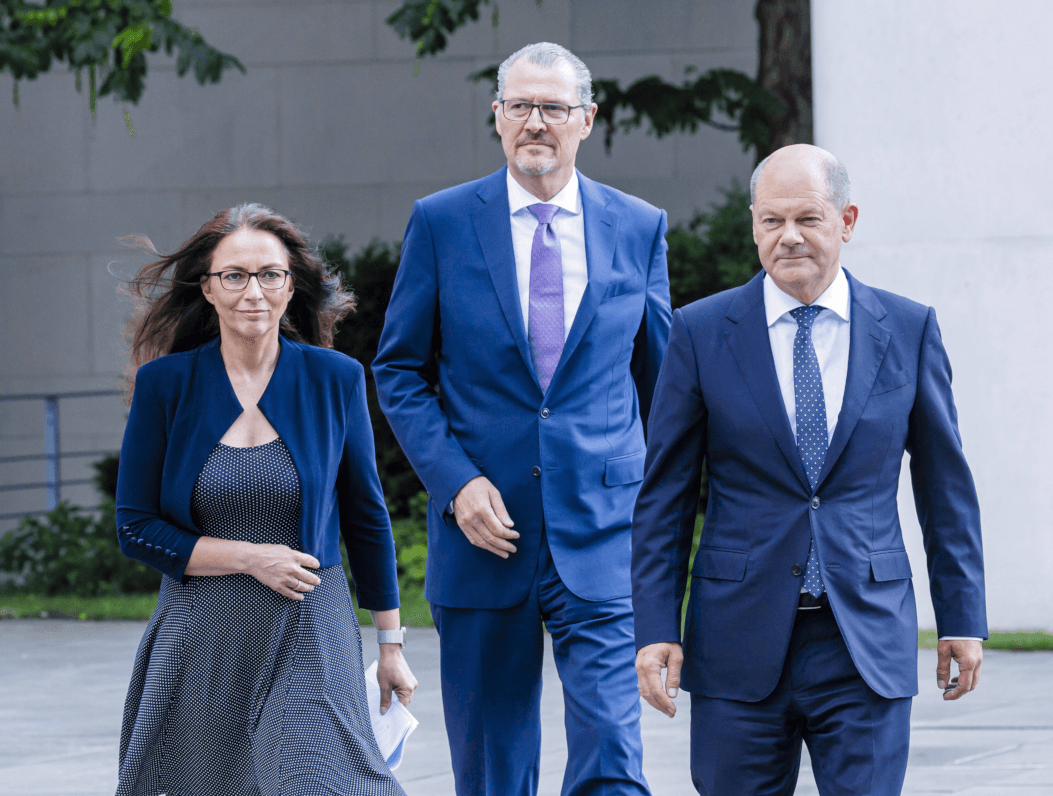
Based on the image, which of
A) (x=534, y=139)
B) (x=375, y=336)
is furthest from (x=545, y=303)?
(x=375, y=336)

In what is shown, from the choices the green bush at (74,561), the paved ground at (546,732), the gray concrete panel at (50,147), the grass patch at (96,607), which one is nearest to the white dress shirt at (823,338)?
the paved ground at (546,732)

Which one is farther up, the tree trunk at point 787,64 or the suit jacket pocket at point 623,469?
the tree trunk at point 787,64

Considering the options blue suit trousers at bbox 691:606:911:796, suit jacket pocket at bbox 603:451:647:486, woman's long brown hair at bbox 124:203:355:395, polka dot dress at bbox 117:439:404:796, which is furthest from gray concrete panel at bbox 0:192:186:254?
blue suit trousers at bbox 691:606:911:796

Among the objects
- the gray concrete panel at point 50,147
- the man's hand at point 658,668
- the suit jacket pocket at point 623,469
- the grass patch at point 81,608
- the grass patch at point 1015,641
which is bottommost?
the grass patch at point 81,608

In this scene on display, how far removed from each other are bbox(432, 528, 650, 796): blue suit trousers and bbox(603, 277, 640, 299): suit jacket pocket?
0.69 m

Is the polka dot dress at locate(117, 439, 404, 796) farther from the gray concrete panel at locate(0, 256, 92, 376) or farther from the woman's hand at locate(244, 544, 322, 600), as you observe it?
the gray concrete panel at locate(0, 256, 92, 376)

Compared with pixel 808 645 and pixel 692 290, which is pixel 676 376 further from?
pixel 692 290

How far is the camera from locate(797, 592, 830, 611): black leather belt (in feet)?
10.3

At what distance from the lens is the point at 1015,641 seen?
27.7 feet

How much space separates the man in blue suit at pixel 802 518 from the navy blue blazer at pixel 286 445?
81 cm

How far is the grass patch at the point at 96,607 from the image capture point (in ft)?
33.1

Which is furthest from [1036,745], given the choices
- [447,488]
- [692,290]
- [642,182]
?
[642,182]

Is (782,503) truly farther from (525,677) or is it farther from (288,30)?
(288,30)

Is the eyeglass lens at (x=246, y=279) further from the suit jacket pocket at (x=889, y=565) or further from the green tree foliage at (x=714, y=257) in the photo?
the green tree foliage at (x=714, y=257)
